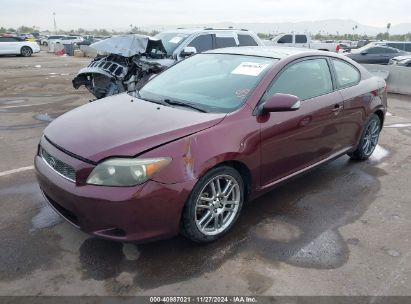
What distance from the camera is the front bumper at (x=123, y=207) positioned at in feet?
8.82

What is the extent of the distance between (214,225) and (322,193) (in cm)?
164

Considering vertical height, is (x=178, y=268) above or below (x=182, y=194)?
below

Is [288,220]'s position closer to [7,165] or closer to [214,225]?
[214,225]

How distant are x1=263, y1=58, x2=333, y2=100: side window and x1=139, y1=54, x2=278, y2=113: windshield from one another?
18cm

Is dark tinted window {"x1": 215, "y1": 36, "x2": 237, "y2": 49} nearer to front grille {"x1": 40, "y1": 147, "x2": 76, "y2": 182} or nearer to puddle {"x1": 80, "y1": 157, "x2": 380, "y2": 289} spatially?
puddle {"x1": 80, "y1": 157, "x2": 380, "y2": 289}

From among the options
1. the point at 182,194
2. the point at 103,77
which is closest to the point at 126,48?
the point at 103,77

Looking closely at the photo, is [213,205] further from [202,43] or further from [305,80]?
[202,43]

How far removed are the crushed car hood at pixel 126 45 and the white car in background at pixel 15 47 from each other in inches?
868

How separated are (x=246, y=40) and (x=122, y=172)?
8.28 m

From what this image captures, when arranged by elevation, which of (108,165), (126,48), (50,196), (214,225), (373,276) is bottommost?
(373,276)

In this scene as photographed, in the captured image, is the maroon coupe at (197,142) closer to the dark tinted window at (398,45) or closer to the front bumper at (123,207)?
the front bumper at (123,207)

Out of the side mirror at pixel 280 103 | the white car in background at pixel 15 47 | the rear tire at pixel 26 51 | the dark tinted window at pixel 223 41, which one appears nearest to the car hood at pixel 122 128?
the side mirror at pixel 280 103

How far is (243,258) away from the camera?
3102 mm

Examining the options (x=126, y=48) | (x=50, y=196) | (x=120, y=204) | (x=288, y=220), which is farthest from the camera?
(x=126, y=48)
